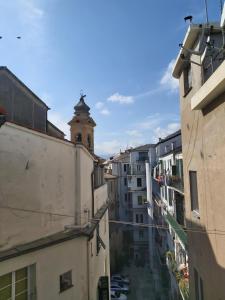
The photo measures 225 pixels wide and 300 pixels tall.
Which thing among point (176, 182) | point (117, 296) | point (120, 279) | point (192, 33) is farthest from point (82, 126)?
point (192, 33)

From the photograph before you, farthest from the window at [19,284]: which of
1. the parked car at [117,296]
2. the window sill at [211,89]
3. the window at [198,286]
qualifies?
the parked car at [117,296]

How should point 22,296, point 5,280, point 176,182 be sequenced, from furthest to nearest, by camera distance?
1. point 176,182
2. point 22,296
3. point 5,280

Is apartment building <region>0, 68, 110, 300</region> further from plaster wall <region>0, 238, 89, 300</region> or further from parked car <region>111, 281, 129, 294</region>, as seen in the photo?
parked car <region>111, 281, 129, 294</region>

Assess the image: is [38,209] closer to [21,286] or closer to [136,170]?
[21,286]

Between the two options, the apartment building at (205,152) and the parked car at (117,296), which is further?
the parked car at (117,296)

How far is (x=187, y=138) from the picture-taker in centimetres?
1036

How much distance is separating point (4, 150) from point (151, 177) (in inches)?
1523

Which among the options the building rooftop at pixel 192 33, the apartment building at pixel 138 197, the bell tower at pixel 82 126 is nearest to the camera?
the building rooftop at pixel 192 33

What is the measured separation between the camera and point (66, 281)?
1062 cm

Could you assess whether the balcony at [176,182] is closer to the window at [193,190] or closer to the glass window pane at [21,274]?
the window at [193,190]

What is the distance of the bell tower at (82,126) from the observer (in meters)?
28.7

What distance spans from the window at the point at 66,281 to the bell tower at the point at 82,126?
17.9 m

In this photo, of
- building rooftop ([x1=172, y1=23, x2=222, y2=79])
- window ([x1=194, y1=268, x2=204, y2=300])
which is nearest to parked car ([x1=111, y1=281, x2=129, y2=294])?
window ([x1=194, y1=268, x2=204, y2=300])

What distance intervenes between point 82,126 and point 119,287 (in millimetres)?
17633
